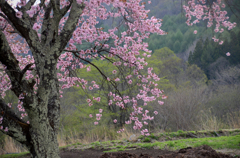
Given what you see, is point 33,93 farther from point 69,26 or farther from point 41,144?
point 69,26

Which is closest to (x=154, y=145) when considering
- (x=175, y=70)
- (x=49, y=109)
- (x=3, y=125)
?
(x=49, y=109)

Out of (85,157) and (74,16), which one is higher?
(74,16)

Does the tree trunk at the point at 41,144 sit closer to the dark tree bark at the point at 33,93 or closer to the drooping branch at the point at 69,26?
the dark tree bark at the point at 33,93

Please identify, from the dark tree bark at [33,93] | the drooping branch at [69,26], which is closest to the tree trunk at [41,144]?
the dark tree bark at [33,93]

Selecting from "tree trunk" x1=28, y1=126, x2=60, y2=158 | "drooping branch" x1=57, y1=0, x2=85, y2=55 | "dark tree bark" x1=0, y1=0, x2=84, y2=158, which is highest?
"drooping branch" x1=57, y1=0, x2=85, y2=55

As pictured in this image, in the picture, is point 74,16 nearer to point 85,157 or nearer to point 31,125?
point 31,125

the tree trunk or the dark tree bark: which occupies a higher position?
the dark tree bark

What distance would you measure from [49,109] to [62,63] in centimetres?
225

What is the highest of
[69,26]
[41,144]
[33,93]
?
[69,26]

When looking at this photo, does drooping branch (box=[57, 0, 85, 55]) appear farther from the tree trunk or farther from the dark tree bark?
the tree trunk

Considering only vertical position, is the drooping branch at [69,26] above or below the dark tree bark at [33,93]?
above

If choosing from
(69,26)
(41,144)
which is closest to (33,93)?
(41,144)

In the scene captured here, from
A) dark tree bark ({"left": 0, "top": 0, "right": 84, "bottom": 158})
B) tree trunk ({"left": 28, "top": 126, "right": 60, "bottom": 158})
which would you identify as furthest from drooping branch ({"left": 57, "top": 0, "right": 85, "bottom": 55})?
tree trunk ({"left": 28, "top": 126, "right": 60, "bottom": 158})

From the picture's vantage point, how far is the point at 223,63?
27172 millimetres
